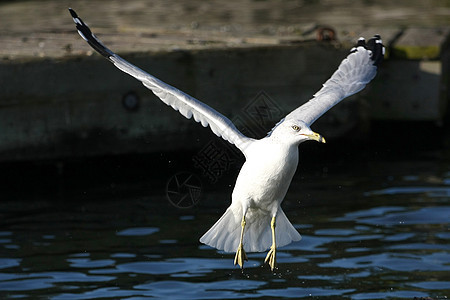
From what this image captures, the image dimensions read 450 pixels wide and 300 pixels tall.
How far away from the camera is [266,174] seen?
651 cm

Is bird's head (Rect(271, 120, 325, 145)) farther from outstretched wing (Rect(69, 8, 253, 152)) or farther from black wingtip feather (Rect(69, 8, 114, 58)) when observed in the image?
black wingtip feather (Rect(69, 8, 114, 58))

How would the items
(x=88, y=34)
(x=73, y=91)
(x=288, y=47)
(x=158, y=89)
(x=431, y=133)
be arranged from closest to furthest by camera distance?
(x=158, y=89) → (x=88, y=34) → (x=73, y=91) → (x=288, y=47) → (x=431, y=133)

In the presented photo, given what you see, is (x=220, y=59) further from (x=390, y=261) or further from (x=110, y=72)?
(x=390, y=261)

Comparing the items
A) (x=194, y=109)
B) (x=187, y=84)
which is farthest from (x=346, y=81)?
(x=187, y=84)

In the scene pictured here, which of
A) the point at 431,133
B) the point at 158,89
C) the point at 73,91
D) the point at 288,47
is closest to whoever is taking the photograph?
the point at 158,89

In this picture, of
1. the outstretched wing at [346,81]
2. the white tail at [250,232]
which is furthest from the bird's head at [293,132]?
the white tail at [250,232]

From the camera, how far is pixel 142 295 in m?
7.09

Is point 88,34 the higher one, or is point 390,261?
point 88,34

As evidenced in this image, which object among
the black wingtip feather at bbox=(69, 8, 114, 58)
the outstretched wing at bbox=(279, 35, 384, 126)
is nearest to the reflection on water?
the outstretched wing at bbox=(279, 35, 384, 126)

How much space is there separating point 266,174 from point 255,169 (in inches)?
4.7

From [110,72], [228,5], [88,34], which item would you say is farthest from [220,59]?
[228,5]

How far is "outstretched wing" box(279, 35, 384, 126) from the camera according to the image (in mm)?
7086

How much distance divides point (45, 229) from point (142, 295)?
6.54 feet

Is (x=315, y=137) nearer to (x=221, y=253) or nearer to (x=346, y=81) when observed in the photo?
(x=346, y=81)
